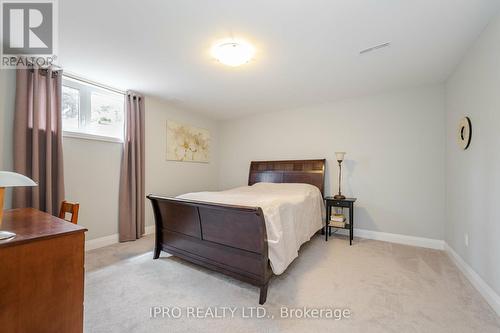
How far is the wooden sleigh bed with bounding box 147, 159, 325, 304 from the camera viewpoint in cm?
191

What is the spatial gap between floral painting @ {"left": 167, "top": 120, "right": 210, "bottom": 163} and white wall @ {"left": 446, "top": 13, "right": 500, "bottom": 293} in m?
4.30

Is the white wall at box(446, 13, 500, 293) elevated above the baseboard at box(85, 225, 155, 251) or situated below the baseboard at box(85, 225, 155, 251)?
above

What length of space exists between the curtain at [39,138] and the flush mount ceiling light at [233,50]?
2109mm

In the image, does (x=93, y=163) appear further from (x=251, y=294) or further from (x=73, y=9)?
(x=251, y=294)

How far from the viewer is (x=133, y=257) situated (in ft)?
9.21

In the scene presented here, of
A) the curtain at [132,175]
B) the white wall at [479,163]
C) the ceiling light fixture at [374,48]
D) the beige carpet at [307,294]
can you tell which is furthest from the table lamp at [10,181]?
the white wall at [479,163]

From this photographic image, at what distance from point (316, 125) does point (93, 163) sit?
377cm

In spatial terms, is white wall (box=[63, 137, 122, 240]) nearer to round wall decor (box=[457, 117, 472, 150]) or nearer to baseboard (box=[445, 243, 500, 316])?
baseboard (box=[445, 243, 500, 316])

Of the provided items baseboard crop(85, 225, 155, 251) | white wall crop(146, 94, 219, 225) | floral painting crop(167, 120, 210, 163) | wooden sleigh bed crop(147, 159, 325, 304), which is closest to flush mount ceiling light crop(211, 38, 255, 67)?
wooden sleigh bed crop(147, 159, 325, 304)

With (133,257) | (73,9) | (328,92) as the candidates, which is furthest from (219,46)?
(133,257)

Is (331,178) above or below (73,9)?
below

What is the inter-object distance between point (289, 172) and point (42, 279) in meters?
3.70

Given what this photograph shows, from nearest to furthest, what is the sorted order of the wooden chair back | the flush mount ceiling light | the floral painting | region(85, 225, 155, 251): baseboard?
the wooden chair back < the flush mount ceiling light < region(85, 225, 155, 251): baseboard < the floral painting

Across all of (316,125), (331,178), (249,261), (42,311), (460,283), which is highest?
(316,125)
